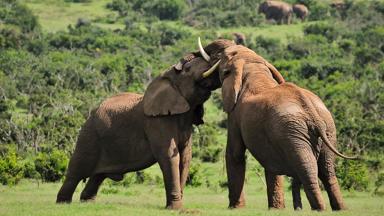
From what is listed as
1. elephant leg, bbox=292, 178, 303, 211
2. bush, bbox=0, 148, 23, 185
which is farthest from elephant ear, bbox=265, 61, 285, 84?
bush, bbox=0, 148, 23, 185

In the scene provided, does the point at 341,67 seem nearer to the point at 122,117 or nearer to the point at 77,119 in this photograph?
the point at 77,119

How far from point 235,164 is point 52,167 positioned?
11158mm

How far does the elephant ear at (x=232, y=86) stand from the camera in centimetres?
1131

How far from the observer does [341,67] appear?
158ft

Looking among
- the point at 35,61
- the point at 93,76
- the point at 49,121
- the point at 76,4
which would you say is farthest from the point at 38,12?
the point at 49,121

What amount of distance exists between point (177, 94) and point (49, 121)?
19.2 metres

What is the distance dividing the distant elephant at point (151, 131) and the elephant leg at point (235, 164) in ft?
2.53

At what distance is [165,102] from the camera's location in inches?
476

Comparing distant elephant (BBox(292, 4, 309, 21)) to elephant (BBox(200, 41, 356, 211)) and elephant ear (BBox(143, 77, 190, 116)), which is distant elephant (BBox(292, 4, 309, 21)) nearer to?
elephant ear (BBox(143, 77, 190, 116))

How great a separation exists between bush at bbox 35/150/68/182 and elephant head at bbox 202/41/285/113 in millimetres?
10706

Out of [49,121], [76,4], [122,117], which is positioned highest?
[122,117]

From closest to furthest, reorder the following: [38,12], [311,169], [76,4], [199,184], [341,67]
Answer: [311,169], [199,184], [341,67], [38,12], [76,4]

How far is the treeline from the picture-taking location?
27.8m

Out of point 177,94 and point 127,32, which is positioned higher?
point 177,94
